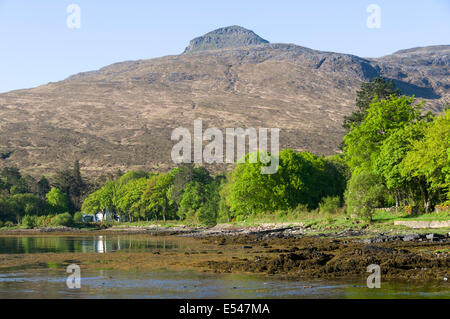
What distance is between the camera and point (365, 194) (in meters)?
52.2

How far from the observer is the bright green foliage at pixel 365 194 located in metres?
51.0

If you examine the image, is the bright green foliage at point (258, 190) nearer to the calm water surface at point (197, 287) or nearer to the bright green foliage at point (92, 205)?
the calm water surface at point (197, 287)

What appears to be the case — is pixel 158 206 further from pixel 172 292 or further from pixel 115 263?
pixel 172 292

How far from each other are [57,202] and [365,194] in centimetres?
11119

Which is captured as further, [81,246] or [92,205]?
[92,205]

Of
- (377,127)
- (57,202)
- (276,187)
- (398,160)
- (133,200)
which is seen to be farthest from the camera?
(57,202)

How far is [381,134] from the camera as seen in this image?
63750 mm

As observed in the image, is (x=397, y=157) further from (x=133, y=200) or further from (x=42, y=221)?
(x=42, y=221)

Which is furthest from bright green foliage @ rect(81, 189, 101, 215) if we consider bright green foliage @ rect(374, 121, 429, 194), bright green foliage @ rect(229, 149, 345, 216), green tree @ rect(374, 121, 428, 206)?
bright green foliage @ rect(374, 121, 429, 194)

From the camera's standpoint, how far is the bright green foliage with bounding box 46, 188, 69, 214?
469 feet

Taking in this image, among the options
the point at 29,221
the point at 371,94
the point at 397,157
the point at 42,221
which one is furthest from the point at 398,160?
the point at 29,221

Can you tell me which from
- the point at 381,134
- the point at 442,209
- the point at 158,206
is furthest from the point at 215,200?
the point at 442,209

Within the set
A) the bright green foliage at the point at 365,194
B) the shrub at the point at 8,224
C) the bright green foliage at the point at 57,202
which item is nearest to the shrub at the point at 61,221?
the shrub at the point at 8,224
